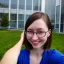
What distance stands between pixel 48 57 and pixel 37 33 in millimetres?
156

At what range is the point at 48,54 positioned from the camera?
1272 mm

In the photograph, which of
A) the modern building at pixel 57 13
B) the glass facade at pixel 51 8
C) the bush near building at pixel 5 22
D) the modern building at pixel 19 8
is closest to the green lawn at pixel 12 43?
the modern building at pixel 57 13

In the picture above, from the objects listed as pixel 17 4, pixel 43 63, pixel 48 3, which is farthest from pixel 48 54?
pixel 17 4

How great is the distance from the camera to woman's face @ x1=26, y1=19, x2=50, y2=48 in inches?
46.5

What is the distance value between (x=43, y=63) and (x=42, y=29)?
0.18 metres

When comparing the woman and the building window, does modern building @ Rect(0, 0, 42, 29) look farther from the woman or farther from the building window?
the woman

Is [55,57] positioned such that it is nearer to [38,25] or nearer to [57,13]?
[38,25]

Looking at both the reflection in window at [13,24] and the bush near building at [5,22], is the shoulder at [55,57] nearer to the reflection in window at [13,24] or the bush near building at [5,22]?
the bush near building at [5,22]

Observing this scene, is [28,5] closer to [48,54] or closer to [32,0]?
[32,0]

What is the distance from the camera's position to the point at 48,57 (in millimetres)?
1260

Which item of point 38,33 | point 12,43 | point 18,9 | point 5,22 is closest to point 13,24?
point 18,9

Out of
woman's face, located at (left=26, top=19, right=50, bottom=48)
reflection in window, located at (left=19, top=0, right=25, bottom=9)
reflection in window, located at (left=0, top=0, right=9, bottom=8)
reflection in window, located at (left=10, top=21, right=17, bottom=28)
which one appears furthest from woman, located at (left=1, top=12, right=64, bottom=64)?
reflection in window, located at (left=19, top=0, right=25, bottom=9)

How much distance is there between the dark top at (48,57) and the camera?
3.98 ft

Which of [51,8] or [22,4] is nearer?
[51,8]
